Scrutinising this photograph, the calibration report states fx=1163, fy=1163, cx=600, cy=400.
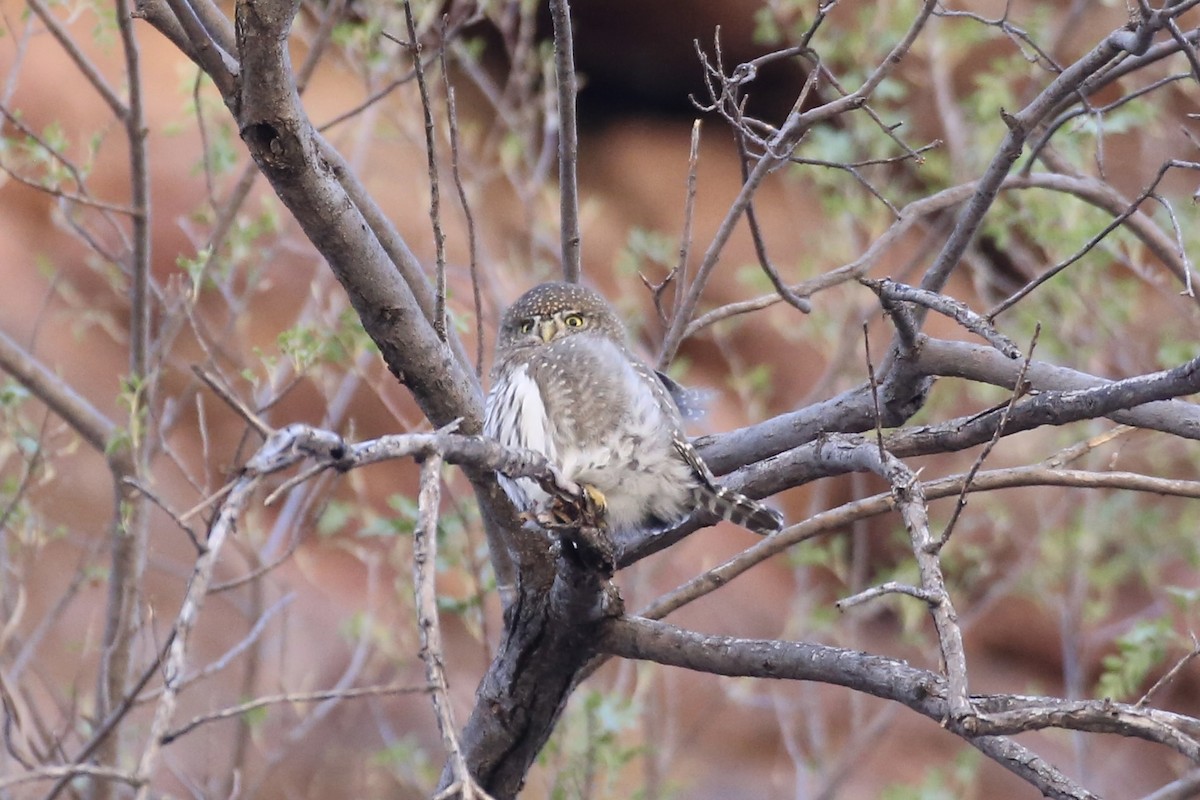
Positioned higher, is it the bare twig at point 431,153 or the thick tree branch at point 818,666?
the bare twig at point 431,153

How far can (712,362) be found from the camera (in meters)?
9.82

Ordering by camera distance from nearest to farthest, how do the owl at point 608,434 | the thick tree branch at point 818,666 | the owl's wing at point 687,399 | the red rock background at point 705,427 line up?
the thick tree branch at point 818,666 < the owl at point 608,434 < the owl's wing at point 687,399 < the red rock background at point 705,427

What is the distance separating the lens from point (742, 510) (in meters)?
2.92

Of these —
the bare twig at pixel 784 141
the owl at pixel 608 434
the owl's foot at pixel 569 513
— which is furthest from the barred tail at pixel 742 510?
the bare twig at pixel 784 141

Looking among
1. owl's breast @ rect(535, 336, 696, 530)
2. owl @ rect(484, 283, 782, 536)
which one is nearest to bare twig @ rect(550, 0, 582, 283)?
owl @ rect(484, 283, 782, 536)

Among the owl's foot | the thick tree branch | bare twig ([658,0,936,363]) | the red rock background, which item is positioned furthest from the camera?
the red rock background

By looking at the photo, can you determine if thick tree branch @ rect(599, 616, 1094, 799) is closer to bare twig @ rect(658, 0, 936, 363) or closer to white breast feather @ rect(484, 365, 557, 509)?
white breast feather @ rect(484, 365, 557, 509)

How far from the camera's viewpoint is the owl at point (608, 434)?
3129mm

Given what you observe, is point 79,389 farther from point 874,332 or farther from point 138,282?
point 874,332

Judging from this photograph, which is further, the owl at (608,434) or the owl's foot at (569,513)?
the owl at (608,434)

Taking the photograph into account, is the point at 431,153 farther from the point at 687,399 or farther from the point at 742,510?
the point at 687,399

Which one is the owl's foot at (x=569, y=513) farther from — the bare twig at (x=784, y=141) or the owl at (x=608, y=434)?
the bare twig at (x=784, y=141)

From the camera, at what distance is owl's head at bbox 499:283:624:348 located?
3705 millimetres

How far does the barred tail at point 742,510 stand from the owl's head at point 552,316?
90cm
